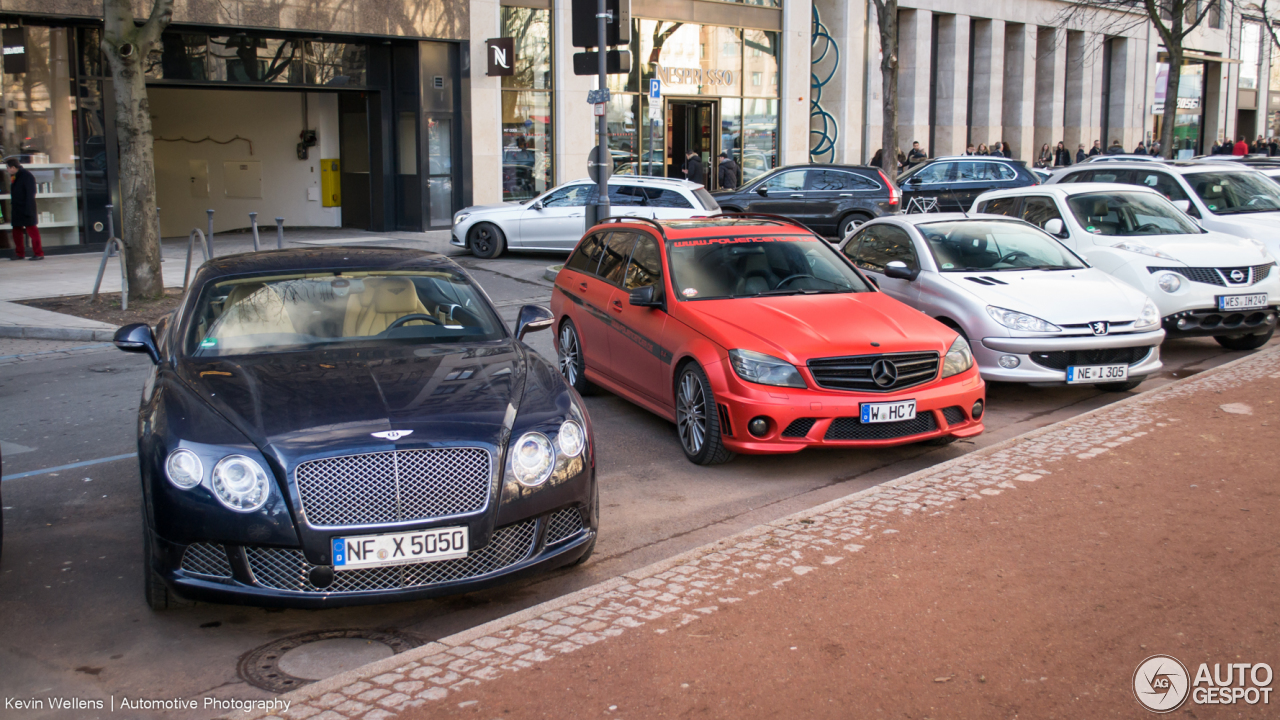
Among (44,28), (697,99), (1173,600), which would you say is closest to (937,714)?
(1173,600)

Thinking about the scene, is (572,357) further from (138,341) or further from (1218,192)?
(1218,192)

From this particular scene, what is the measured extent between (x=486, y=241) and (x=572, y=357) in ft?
33.5

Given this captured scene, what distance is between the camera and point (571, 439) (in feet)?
15.8

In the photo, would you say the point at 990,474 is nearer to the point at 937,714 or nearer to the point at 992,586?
the point at 992,586

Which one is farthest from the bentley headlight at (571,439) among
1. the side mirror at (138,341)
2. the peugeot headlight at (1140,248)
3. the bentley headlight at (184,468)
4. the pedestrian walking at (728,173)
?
the pedestrian walking at (728,173)

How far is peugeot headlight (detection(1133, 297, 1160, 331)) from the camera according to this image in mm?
8586

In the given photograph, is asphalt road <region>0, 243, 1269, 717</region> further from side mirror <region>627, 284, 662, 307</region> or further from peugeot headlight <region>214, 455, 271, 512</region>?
side mirror <region>627, 284, 662, 307</region>

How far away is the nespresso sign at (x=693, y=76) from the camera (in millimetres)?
28578

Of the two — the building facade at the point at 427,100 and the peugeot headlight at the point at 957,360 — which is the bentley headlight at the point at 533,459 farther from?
the building facade at the point at 427,100

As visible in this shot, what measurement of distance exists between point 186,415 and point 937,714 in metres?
3.19

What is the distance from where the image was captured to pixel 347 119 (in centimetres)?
2412

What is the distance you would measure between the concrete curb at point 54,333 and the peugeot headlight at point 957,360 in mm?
9267

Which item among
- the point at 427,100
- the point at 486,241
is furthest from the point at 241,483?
the point at 427,100

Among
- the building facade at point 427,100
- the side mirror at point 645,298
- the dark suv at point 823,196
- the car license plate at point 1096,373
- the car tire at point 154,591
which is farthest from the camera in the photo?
the dark suv at point 823,196
